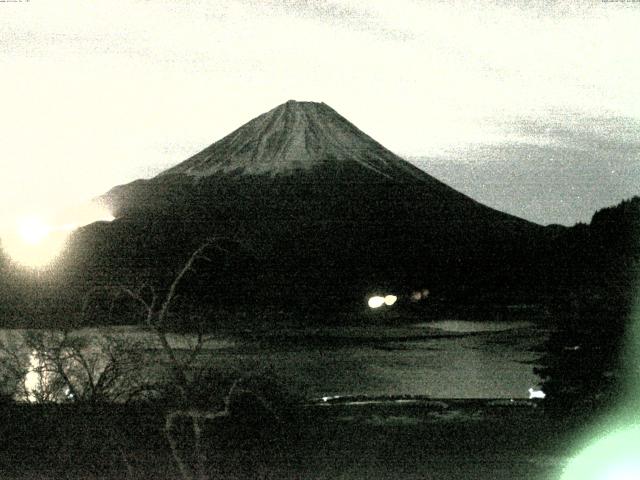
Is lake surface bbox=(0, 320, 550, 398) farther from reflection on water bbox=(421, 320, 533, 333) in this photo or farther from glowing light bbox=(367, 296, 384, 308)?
glowing light bbox=(367, 296, 384, 308)

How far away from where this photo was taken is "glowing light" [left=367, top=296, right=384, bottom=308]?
83.1 meters

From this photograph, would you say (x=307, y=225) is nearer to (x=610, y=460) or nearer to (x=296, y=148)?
(x=296, y=148)

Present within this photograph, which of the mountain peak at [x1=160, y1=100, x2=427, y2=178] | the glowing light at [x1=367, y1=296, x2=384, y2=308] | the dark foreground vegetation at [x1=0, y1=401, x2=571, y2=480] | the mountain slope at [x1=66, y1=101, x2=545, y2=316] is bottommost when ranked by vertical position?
the dark foreground vegetation at [x1=0, y1=401, x2=571, y2=480]

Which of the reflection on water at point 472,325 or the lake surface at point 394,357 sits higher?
the reflection on water at point 472,325

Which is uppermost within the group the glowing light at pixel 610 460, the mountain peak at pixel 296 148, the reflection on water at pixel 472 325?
the mountain peak at pixel 296 148

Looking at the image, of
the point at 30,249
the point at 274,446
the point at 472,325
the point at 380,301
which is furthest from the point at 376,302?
the point at 274,446

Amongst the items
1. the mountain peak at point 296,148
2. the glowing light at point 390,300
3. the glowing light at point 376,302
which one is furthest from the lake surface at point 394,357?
the mountain peak at point 296,148

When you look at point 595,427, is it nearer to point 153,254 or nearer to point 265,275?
point 265,275

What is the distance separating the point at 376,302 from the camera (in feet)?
274

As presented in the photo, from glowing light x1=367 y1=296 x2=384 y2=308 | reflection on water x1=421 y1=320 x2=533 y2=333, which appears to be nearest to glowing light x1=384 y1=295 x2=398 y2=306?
glowing light x1=367 y1=296 x2=384 y2=308

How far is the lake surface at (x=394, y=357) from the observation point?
3275 cm

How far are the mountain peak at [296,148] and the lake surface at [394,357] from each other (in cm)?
6168

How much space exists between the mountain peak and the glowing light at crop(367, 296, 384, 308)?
146ft

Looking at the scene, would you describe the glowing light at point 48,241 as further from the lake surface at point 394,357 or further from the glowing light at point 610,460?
the glowing light at point 610,460
